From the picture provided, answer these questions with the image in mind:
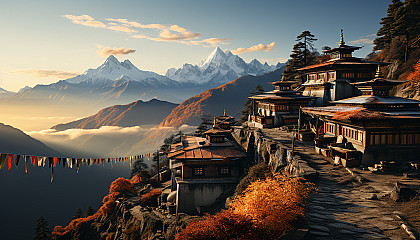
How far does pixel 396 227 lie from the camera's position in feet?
40.9

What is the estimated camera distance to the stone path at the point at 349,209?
1232 cm

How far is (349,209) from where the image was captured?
48.7 ft

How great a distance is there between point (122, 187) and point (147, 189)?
6836mm

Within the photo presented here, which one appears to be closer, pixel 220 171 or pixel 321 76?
pixel 220 171

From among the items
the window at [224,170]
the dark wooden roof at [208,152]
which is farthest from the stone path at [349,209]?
the window at [224,170]

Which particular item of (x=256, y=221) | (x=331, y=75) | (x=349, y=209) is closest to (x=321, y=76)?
(x=331, y=75)

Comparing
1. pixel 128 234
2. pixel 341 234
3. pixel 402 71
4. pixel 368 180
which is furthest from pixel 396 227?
pixel 402 71

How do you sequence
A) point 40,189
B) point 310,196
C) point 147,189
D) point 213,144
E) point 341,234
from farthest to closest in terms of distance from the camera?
point 40,189
point 147,189
point 213,144
point 310,196
point 341,234

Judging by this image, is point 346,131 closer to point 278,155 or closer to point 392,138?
point 392,138

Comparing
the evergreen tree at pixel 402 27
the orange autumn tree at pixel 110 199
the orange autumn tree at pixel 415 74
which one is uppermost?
the evergreen tree at pixel 402 27

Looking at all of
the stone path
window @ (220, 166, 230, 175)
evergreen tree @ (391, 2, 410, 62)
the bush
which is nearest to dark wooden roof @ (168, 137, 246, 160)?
window @ (220, 166, 230, 175)

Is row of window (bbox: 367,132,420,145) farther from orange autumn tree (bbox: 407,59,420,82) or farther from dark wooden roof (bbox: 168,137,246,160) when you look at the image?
orange autumn tree (bbox: 407,59,420,82)

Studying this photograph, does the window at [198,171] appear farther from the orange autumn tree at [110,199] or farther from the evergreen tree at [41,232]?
the evergreen tree at [41,232]

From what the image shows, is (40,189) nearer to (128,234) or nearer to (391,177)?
(128,234)
